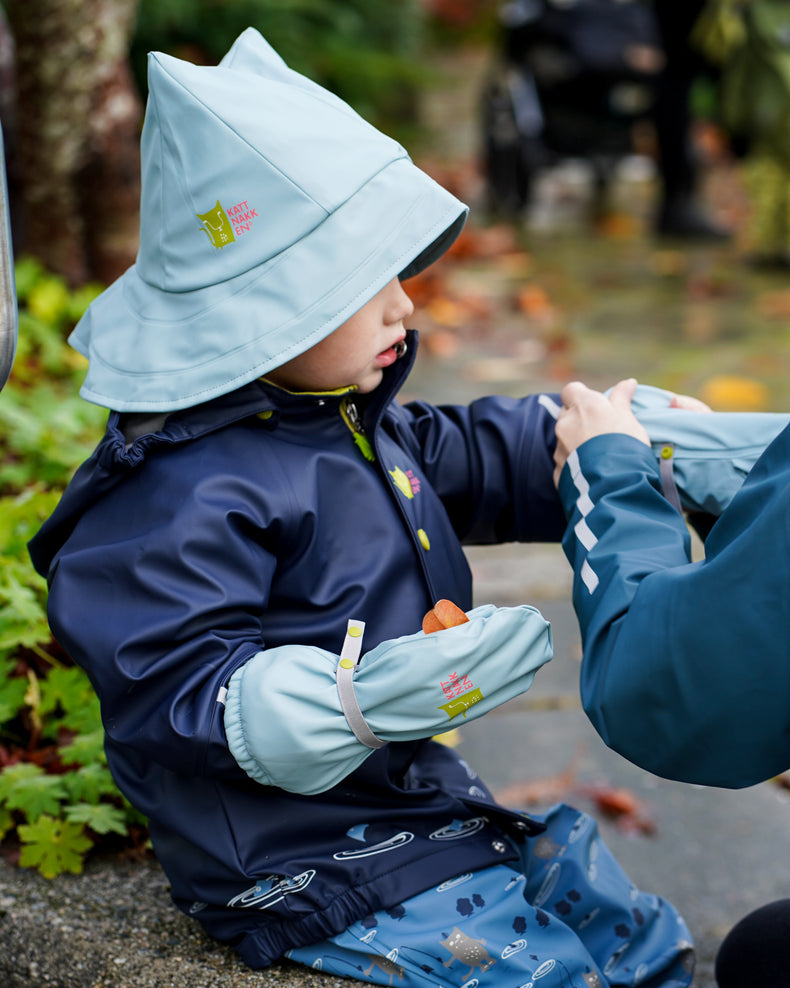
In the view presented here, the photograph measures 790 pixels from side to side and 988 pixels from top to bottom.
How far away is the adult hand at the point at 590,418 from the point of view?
5.52 feet

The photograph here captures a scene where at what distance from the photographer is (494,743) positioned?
2.59 meters

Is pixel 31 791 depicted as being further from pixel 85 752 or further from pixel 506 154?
pixel 506 154

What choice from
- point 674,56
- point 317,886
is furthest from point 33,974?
point 674,56

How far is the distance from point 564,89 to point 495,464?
6.00 metres

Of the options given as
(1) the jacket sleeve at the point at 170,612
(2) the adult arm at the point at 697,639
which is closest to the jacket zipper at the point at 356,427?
(1) the jacket sleeve at the point at 170,612

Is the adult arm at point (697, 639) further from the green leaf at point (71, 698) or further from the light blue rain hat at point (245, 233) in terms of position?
the green leaf at point (71, 698)

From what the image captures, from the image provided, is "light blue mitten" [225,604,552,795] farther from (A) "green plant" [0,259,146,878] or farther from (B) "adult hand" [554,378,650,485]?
(A) "green plant" [0,259,146,878]

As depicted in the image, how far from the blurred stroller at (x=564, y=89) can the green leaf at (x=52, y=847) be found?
5.94m

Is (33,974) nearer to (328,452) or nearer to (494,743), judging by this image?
(328,452)

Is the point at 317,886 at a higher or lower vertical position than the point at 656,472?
lower

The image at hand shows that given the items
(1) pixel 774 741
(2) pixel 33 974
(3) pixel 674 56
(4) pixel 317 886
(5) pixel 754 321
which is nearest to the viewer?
(1) pixel 774 741

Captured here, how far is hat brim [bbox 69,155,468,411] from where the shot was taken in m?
1.52

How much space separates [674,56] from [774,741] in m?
6.05

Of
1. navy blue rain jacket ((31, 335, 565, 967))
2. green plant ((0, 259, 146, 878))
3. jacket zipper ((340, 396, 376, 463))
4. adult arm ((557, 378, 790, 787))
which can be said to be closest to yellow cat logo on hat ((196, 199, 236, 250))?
navy blue rain jacket ((31, 335, 565, 967))
